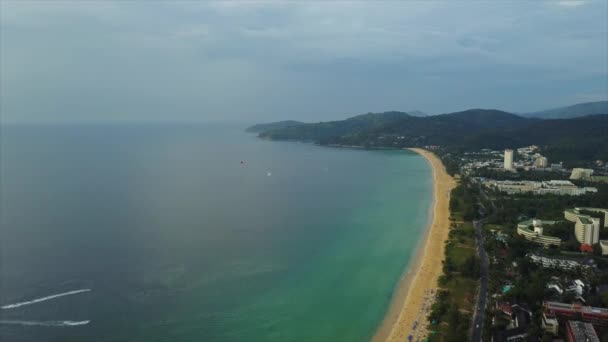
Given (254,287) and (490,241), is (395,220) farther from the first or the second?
(254,287)

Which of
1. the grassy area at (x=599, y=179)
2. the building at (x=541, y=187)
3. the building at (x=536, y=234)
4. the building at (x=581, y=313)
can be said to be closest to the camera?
the building at (x=581, y=313)

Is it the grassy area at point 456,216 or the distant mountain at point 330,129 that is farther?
the distant mountain at point 330,129

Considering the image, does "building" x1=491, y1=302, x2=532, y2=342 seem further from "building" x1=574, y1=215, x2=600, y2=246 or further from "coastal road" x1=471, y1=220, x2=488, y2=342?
"building" x1=574, y1=215, x2=600, y2=246

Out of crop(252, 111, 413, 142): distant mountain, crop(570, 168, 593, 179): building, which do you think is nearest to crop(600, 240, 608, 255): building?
crop(570, 168, 593, 179): building

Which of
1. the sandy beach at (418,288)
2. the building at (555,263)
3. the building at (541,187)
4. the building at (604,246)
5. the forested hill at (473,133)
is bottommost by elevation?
the sandy beach at (418,288)

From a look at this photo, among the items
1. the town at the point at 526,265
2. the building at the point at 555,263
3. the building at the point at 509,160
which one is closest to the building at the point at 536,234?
the town at the point at 526,265

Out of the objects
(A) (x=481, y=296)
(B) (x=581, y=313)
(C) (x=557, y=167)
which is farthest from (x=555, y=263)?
(C) (x=557, y=167)

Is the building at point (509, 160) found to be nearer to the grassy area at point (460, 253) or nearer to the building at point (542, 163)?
the building at point (542, 163)

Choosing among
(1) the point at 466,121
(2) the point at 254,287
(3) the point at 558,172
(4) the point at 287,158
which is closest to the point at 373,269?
(2) the point at 254,287
